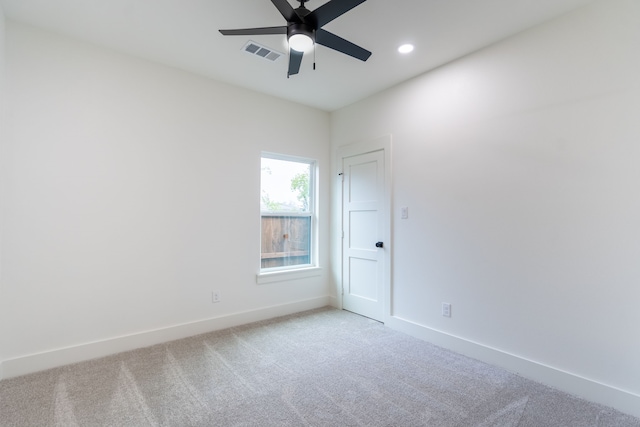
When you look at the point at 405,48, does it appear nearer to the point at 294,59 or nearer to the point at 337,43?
the point at 337,43

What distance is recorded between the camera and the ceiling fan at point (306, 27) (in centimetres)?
168

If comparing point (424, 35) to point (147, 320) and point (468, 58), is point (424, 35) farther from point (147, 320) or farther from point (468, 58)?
point (147, 320)

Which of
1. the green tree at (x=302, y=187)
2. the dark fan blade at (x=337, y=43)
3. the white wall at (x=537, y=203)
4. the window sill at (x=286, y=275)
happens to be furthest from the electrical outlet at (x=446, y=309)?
the dark fan blade at (x=337, y=43)

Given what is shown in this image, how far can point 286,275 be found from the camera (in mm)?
3797

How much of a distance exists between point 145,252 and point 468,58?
138 inches

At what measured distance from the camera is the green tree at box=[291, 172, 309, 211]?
160 inches

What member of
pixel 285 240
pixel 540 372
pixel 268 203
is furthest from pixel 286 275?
pixel 540 372

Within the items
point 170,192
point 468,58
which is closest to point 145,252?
point 170,192

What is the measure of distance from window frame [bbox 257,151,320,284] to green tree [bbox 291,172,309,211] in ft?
0.16

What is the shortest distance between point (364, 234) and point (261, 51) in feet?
7.49

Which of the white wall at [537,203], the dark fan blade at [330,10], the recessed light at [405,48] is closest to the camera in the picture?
the dark fan blade at [330,10]

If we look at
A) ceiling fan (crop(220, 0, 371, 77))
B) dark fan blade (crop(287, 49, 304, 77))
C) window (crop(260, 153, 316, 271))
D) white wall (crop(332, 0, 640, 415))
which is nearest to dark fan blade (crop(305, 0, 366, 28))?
ceiling fan (crop(220, 0, 371, 77))

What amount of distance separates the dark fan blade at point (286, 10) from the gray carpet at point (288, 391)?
7.96 feet

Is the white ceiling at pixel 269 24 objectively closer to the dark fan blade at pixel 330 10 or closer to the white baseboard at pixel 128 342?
the dark fan blade at pixel 330 10
